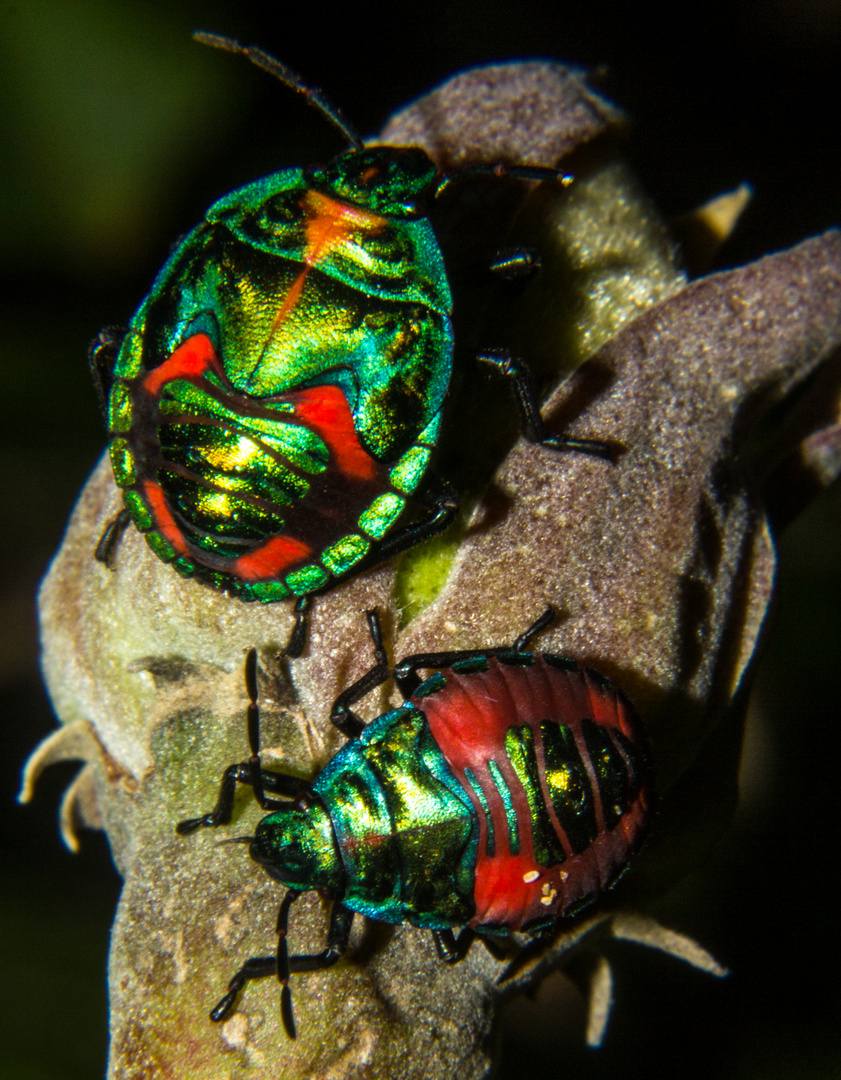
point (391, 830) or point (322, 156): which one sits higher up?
point (322, 156)

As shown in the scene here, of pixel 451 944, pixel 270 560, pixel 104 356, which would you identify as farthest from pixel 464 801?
pixel 104 356

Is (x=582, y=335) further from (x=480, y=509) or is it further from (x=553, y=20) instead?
(x=553, y=20)

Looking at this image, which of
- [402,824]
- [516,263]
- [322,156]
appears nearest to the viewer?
[402,824]

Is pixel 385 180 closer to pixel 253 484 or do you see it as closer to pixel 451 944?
pixel 253 484

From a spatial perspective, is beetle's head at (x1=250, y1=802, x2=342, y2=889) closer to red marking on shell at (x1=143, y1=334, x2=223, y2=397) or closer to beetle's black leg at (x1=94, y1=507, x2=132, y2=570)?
beetle's black leg at (x1=94, y1=507, x2=132, y2=570)

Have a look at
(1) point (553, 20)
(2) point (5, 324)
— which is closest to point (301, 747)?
(2) point (5, 324)

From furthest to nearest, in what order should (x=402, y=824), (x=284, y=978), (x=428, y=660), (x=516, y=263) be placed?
(x=516, y=263) < (x=402, y=824) < (x=428, y=660) < (x=284, y=978)

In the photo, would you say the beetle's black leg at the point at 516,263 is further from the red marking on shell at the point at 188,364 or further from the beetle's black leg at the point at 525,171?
the red marking on shell at the point at 188,364
